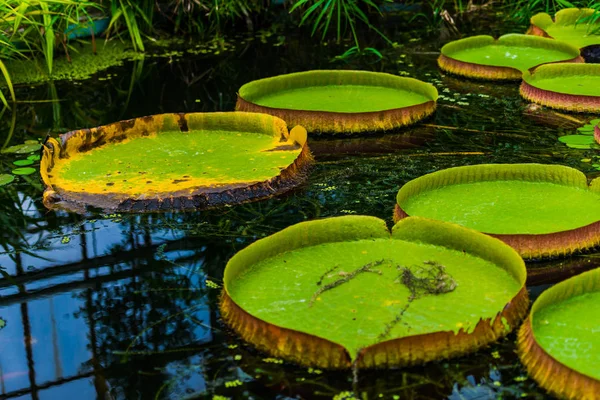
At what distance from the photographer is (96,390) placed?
2.48 metres

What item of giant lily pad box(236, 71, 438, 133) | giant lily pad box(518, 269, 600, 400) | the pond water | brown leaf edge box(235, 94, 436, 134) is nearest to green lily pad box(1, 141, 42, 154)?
the pond water

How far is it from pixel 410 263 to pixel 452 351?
0.46 meters

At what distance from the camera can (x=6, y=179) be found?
13.3 ft

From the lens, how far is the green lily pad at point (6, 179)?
402 centimetres

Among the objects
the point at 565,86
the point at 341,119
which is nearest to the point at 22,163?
the point at 341,119

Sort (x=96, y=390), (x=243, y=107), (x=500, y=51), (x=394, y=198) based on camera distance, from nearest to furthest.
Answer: (x=96, y=390) → (x=394, y=198) → (x=243, y=107) → (x=500, y=51)

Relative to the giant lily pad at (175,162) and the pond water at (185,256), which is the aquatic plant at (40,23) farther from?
the giant lily pad at (175,162)

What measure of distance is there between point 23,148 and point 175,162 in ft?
3.23

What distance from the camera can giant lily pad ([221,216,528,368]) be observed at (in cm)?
248

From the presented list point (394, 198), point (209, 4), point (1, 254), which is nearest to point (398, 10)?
point (209, 4)

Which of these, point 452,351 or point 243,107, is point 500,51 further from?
point 452,351

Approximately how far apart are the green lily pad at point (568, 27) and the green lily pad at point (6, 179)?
358 cm

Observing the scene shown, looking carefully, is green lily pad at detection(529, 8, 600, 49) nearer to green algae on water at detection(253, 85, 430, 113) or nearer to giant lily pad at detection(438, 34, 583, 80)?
giant lily pad at detection(438, 34, 583, 80)

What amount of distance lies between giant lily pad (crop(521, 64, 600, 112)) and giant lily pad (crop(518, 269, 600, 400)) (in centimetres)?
215
